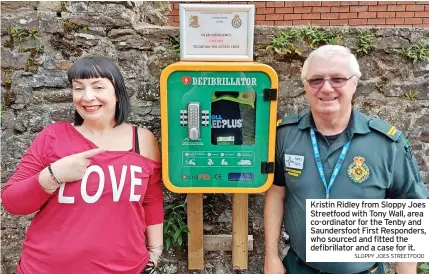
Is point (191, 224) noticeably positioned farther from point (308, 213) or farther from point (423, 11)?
point (423, 11)

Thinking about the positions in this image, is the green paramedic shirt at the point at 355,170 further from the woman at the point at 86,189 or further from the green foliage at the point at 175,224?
the green foliage at the point at 175,224

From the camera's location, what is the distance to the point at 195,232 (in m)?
2.61

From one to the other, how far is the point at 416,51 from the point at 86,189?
2.33 metres

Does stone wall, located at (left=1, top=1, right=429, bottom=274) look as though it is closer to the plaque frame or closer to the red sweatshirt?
the plaque frame

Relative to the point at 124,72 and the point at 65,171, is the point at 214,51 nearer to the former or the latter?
the point at 124,72

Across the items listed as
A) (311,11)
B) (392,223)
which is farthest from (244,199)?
(311,11)

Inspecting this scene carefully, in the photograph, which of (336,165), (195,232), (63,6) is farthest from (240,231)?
(63,6)

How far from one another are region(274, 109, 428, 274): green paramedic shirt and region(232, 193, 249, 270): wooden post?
573 millimetres

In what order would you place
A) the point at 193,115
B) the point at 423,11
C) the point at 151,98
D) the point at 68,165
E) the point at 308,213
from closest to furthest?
the point at 68,165, the point at 308,213, the point at 193,115, the point at 151,98, the point at 423,11

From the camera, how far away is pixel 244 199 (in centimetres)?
253

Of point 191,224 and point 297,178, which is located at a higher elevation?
point 297,178

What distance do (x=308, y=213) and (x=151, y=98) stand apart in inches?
53.7

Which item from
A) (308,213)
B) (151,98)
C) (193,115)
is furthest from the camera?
(151,98)

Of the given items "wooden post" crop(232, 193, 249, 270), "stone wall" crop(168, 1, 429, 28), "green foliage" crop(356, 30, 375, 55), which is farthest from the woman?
"stone wall" crop(168, 1, 429, 28)
